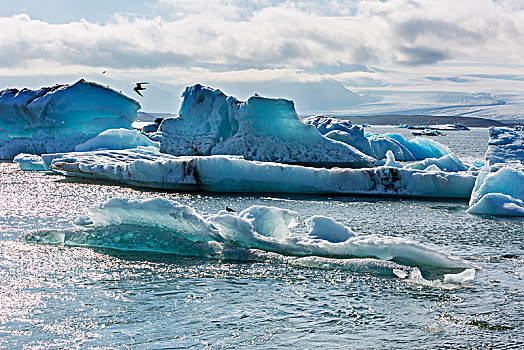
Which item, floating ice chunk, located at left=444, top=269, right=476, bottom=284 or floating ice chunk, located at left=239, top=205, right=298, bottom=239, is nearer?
floating ice chunk, located at left=444, top=269, right=476, bottom=284

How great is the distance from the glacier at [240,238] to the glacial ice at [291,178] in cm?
537

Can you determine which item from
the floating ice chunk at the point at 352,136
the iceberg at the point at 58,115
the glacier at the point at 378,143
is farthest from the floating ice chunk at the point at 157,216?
the glacier at the point at 378,143

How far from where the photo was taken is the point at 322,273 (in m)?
6.07

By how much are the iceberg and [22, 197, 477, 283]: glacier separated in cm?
1436

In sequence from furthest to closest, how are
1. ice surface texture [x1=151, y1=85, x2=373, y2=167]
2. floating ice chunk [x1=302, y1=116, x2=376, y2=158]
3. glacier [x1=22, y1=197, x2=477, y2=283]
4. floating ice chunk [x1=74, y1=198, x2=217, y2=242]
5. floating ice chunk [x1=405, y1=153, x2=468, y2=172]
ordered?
floating ice chunk [x1=302, y1=116, x2=376, y2=158] → ice surface texture [x1=151, y1=85, x2=373, y2=167] → floating ice chunk [x1=405, y1=153, x2=468, y2=172] → floating ice chunk [x1=74, y1=198, x2=217, y2=242] → glacier [x1=22, y1=197, x2=477, y2=283]

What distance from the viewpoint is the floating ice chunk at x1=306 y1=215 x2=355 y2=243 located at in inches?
269

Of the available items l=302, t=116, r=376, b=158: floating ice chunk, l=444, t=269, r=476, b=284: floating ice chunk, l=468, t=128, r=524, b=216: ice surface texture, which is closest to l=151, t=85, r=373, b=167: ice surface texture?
l=302, t=116, r=376, b=158: floating ice chunk

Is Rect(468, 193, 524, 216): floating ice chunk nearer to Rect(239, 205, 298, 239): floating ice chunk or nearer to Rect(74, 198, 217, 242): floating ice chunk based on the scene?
Rect(239, 205, 298, 239): floating ice chunk

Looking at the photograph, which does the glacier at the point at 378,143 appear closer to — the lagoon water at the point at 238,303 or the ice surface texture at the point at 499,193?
the ice surface texture at the point at 499,193

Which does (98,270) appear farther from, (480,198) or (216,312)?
(480,198)

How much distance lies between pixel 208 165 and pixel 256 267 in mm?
6816

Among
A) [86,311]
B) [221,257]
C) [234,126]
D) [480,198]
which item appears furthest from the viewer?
[234,126]

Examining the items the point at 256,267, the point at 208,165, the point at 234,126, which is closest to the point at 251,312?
the point at 256,267

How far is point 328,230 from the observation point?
6.91 m
